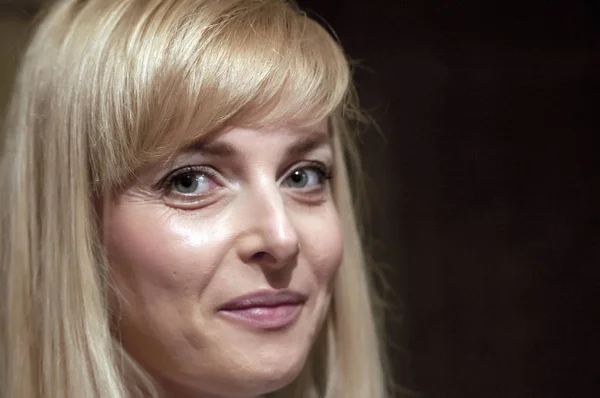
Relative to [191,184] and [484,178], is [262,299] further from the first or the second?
[484,178]

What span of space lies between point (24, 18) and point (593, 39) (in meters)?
0.83

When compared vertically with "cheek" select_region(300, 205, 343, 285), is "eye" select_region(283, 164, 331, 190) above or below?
above

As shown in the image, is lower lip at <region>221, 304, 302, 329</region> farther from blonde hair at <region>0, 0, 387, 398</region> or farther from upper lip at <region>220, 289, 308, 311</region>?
blonde hair at <region>0, 0, 387, 398</region>

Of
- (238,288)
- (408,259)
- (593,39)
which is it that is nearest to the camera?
(238,288)

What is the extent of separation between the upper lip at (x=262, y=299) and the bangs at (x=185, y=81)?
7.3 inches

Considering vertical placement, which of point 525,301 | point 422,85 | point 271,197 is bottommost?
point 525,301

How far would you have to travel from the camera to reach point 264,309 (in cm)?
90

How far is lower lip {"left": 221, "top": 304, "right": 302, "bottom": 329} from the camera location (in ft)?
2.92

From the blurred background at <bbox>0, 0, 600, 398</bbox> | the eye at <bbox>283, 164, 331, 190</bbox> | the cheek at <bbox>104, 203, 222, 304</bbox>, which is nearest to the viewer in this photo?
the cheek at <bbox>104, 203, 222, 304</bbox>

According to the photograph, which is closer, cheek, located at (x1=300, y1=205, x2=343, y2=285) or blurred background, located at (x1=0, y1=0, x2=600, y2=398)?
cheek, located at (x1=300, y1=205, x2=343, y2=285)

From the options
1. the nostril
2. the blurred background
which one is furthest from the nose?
the blurred background

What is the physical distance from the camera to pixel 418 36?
1.16 metres

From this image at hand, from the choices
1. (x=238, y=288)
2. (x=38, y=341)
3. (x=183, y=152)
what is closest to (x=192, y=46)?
(x=183, y=152)

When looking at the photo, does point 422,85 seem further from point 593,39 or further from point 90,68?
point 90,68
